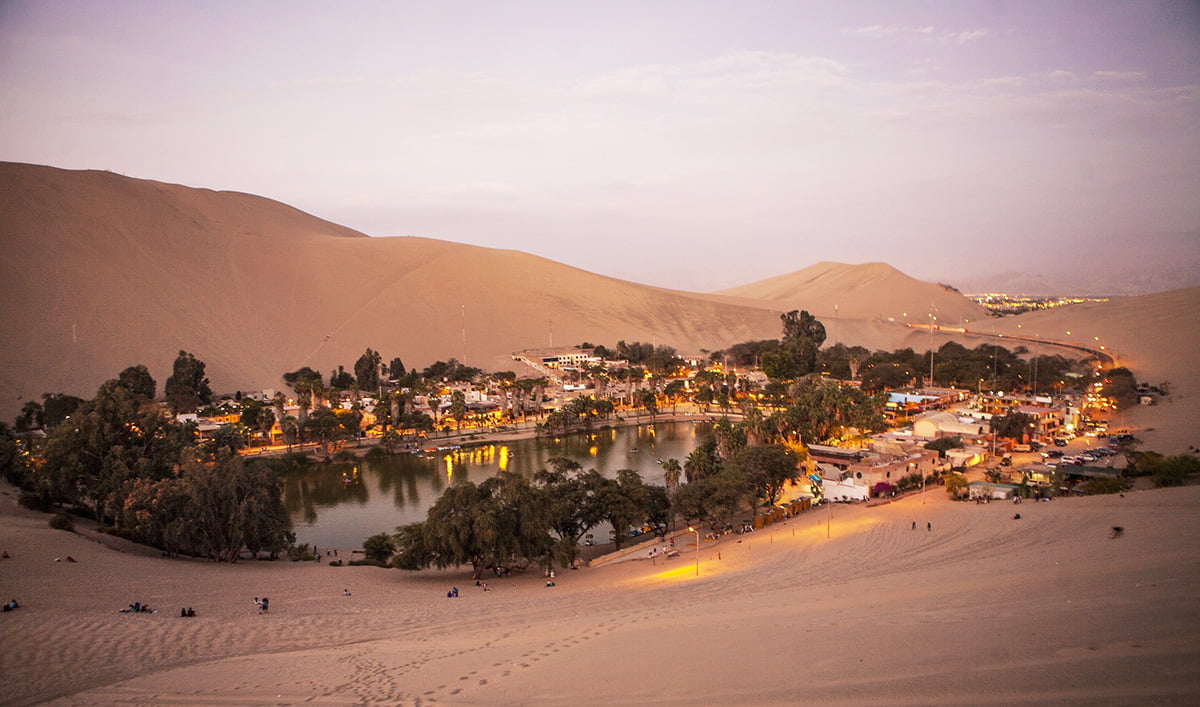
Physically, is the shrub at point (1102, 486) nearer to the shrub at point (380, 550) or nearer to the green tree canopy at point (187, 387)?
the shrub at point (380, 550)

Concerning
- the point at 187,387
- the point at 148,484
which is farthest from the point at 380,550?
the point at 187,387

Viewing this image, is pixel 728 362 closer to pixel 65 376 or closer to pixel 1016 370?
pixel 1016 370

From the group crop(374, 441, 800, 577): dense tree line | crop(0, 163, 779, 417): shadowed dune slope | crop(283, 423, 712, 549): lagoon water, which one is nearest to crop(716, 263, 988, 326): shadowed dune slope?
crop(0, 163, 779, 417): shadowed dune slope

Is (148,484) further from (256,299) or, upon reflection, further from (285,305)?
(285,305)

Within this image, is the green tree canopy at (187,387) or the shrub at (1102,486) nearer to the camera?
the shrub at (1102,486)

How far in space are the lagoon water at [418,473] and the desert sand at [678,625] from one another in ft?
27.0

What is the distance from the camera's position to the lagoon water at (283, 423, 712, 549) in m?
25.2

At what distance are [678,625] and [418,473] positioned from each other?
26.5m

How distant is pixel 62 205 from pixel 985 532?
83.5m

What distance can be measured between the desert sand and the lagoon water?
324 inches

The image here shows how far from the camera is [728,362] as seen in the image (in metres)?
72.1

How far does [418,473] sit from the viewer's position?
110ft

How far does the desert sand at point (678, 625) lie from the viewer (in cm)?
580

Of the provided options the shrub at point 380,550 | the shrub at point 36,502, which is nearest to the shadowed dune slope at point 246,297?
the shrub at point 36,502
